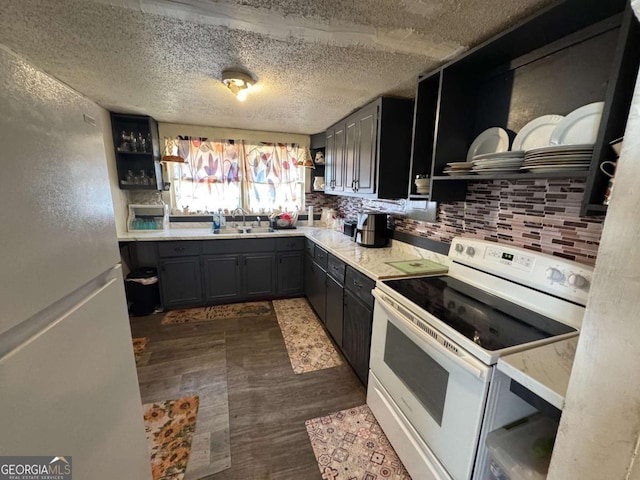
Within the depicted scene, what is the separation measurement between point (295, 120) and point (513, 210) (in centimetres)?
230

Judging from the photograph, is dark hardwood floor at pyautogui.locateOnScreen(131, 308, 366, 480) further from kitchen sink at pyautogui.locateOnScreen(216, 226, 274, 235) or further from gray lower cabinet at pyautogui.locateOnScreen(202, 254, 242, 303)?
kitchen sink at pyautogui.locateOnScreen(216, 226, 274, 235)

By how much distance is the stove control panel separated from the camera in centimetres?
107

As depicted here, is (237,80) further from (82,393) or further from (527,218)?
(527,218)

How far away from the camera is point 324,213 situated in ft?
12.9

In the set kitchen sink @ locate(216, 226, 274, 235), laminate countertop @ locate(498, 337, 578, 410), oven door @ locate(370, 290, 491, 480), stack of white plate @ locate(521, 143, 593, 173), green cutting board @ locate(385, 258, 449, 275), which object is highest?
stack of white plate @ locate(521, 143, 593, 173)

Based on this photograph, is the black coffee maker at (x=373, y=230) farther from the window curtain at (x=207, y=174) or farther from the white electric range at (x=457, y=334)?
the window curtain at (x=207, y=174)

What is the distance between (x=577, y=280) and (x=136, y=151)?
3.77m

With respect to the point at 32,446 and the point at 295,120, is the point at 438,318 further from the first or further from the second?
the point at 295,120

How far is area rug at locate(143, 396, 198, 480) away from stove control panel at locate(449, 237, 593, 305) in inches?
76.6

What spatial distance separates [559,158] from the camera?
99 centimetres

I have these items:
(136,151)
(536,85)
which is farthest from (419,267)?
(136,151)

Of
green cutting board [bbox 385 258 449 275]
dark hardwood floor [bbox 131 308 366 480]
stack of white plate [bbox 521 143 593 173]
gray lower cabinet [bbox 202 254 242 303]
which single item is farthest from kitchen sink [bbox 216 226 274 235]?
stack of white plate [bbox 521 143 593 173]

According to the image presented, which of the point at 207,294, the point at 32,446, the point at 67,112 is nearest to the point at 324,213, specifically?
the point at 207,294

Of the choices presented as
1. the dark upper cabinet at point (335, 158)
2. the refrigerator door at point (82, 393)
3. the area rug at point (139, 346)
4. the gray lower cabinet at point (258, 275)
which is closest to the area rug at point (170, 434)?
the refrigerator door at point (82, 393)
